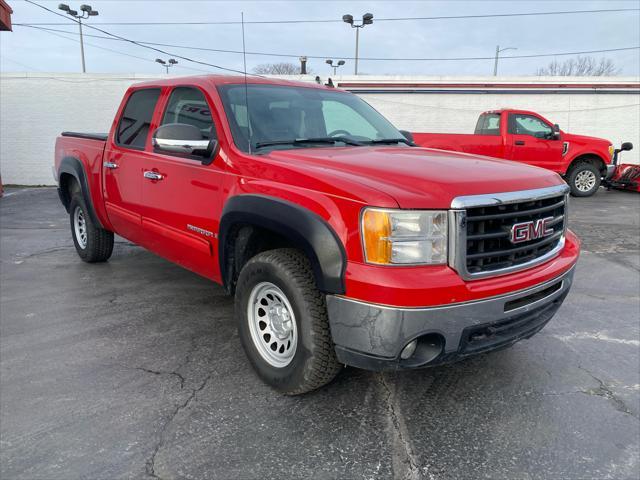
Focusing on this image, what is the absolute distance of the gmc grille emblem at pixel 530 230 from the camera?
2.52 m

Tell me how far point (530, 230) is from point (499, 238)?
259mm

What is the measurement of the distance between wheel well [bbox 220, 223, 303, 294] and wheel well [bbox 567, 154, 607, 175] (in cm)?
1184

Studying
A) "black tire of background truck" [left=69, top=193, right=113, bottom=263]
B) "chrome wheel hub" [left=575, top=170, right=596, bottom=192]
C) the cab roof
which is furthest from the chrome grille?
"chrome wheel hub" [left=575, top=170, right=596, bottom=192]

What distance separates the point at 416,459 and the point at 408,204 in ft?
4.03

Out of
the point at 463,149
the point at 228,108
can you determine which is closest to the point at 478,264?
the point at 228,108

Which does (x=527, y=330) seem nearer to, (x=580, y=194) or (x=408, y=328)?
(x=408, y=328)

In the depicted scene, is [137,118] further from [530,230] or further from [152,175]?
[530,230]

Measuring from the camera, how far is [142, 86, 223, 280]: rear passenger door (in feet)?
10.8

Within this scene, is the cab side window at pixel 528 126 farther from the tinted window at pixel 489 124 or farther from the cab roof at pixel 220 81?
the cab roof at pixel 220 81

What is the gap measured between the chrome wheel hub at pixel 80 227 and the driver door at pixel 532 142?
9.90 m

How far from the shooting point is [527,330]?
8.90ft

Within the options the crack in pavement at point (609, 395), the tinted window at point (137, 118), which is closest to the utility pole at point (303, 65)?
the tinted window at point (137, 118)

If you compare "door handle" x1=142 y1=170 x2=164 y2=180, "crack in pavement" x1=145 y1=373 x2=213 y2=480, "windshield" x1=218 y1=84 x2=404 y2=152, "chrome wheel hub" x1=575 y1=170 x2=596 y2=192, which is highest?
"windshield" x1=218 y1=84 x2=404 y2=152

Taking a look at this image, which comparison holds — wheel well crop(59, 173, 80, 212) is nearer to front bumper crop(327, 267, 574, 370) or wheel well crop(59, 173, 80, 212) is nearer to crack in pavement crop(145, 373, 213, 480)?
crack in pavement crop(145, 373, 213, 480)
